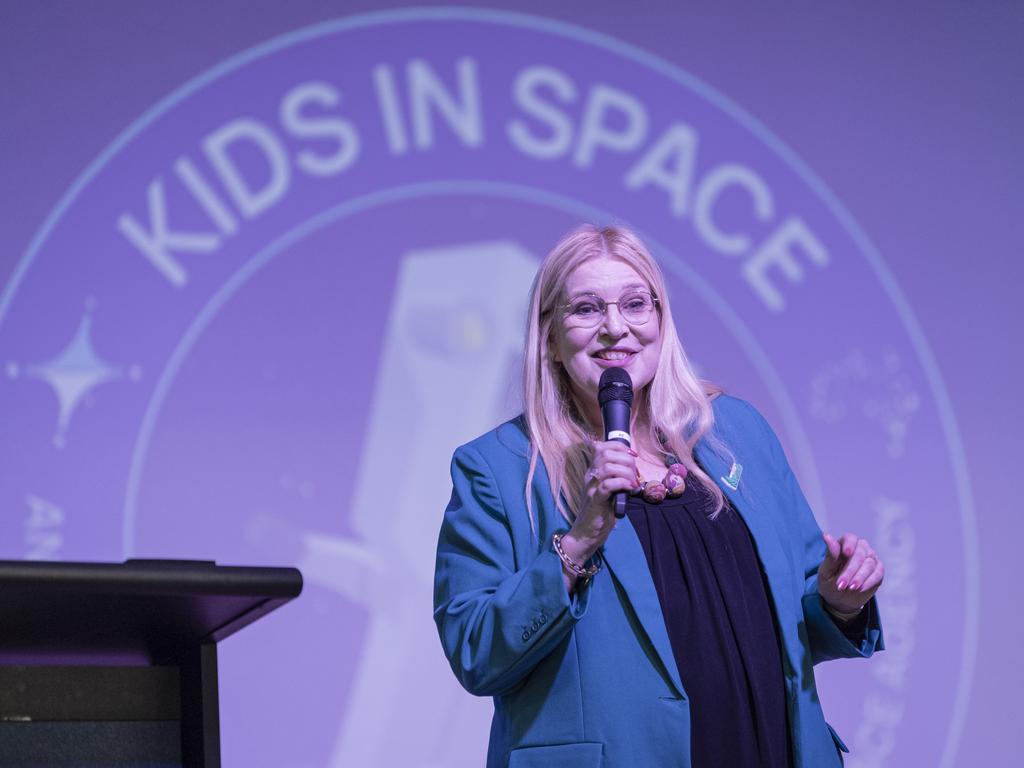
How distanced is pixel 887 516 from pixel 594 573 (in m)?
1.98

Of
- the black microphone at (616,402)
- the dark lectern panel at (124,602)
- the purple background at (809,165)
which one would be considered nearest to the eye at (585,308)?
the black microphone at (616,402)

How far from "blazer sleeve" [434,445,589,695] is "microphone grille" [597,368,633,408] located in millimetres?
197

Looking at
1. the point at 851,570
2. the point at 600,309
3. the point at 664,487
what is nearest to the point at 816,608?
the point at 851,570

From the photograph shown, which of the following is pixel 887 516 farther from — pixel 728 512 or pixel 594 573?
pixel 594 573

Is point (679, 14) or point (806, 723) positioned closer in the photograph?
point (806, 723)

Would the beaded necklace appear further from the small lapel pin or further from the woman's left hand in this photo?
the woman's left hand

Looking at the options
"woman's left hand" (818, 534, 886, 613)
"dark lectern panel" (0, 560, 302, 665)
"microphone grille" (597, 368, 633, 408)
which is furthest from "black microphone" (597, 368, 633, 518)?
"dark lectern panel" (0, 560, 302, 665)

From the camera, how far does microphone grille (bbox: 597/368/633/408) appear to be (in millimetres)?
1723

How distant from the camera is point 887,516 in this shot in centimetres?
341

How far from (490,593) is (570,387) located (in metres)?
0.38

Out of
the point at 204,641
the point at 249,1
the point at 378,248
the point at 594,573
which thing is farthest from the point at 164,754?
the point at 249,1

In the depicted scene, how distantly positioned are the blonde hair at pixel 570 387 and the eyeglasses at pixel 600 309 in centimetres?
3

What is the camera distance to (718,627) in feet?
5.66

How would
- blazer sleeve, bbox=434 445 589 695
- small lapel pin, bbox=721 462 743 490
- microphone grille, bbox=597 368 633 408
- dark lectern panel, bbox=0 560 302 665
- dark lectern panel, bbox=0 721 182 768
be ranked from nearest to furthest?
dark lectern panel, bbox=0 560 302 665 → dark lectern panel, bbox=0 721 182 768 → blazer sleeve, bbox=434 445 589 695 → microphone grille, bbox=597 368 633 408 → small lapel pin, bbox=721 462 743 490
